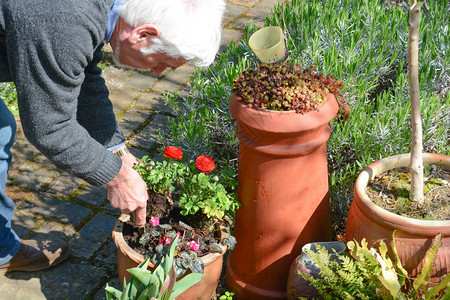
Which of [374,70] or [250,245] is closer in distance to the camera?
[250,245]

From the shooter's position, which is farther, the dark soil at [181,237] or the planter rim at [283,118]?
the dark soil at [181,237]

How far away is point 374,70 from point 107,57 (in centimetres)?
253

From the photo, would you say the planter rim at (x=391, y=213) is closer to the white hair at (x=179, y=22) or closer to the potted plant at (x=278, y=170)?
the potted plant at (x=278, y=170)

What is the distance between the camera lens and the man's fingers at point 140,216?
2.38 meters

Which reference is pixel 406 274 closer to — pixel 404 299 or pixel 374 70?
pixel 404 299

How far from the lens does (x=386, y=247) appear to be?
7.09 ft

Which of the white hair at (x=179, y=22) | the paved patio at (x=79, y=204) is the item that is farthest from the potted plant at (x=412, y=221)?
the paved patio at (x=79, y=204)

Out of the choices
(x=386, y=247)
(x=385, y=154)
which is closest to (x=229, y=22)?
(x=385, y=154)

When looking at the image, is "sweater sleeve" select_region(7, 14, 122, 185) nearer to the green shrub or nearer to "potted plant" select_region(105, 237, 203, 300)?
"potted plant" select_region(105, 237, 203, 300)

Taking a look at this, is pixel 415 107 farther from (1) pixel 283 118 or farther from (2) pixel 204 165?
(2) pixel 204 165

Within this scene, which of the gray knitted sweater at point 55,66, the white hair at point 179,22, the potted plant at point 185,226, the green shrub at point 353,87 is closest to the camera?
the gray knitted sweater at point 55,66

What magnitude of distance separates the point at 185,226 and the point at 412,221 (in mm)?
1013

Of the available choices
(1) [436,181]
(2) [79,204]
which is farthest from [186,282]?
(2) [79,204]

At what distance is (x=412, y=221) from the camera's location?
212 cm
